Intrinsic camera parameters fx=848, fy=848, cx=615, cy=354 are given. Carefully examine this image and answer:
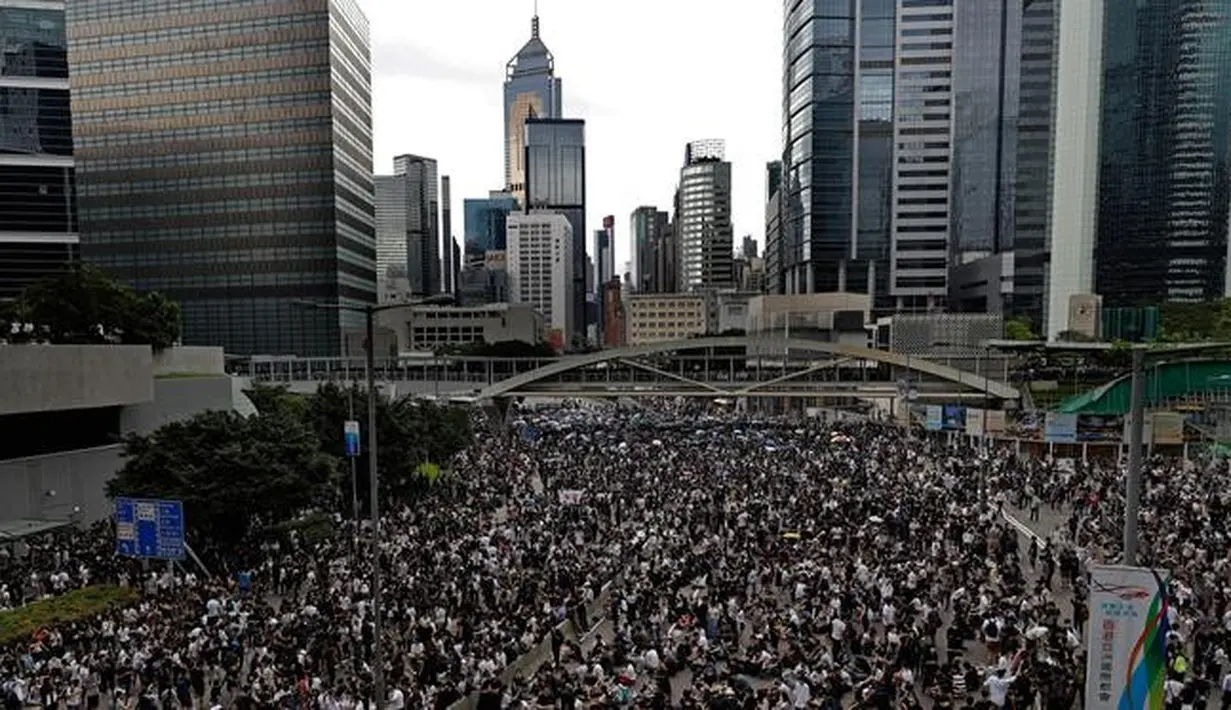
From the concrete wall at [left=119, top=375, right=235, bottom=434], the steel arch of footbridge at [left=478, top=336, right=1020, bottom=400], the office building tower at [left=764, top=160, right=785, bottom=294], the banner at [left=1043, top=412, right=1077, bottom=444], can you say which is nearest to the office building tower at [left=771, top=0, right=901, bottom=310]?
the office building tower at [left=764, top=160, right=785, bottom=294]

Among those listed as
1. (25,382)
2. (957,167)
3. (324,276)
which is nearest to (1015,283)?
(957,167)

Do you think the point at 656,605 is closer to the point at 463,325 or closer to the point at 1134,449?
the point at 1134,449

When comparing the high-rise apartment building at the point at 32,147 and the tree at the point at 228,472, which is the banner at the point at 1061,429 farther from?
the high-rise apartment building at the point at 32,147

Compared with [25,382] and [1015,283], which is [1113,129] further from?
[25,382]

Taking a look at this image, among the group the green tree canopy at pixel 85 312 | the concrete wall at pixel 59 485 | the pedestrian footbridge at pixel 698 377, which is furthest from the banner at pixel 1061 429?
the green tree canopy at pixel 85 312

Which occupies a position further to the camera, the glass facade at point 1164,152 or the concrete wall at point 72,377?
the glass facade at point 1164,152

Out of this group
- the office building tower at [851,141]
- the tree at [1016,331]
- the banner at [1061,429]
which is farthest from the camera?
the office building tower at [851,141]
